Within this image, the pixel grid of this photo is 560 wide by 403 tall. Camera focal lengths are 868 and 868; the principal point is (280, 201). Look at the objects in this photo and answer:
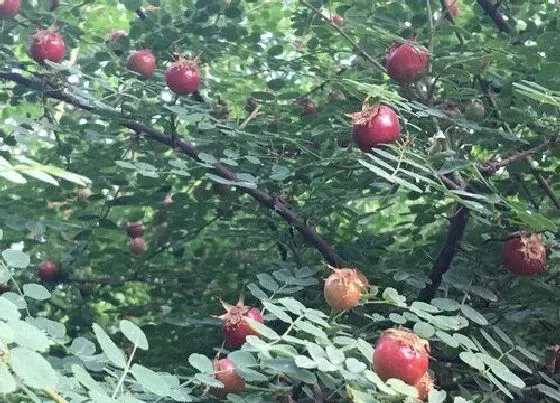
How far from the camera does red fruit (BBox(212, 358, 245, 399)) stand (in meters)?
1.42

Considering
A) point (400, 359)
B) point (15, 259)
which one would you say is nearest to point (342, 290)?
point (400, 359)

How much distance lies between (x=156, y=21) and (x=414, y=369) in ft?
4.82

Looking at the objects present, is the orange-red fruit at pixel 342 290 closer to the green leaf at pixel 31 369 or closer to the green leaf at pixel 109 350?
the green leaf at pixel 109 350

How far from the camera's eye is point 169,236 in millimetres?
2396

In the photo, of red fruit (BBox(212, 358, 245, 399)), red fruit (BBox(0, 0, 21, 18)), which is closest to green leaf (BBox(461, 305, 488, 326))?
red fruit (BBox(212, 358, 245, 399))

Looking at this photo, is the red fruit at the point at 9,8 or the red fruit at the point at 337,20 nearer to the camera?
the red fruit at the point at 9,8

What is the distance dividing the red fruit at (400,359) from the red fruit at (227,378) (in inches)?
9.8

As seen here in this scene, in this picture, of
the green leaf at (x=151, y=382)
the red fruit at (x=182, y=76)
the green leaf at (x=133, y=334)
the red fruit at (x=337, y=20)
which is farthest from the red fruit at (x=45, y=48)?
the green leaf at (x=151, y=382)

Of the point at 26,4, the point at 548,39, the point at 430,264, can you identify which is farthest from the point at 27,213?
the point at 548,39

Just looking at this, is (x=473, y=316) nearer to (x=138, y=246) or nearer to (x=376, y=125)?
(x=376, y=125)

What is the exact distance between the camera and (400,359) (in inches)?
50.6

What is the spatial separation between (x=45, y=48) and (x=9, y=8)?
197 mm

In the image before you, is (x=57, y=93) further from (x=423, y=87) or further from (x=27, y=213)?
(x=423, y=87)

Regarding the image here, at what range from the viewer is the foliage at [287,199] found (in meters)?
1.46
